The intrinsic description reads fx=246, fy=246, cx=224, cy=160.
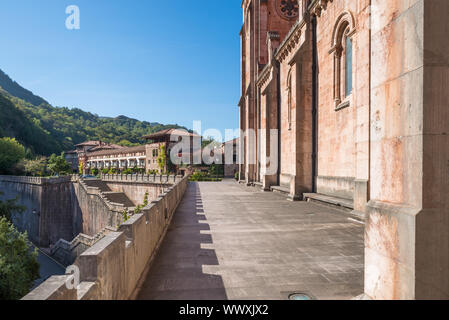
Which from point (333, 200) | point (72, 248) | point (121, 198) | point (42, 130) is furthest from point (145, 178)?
point (42, 130)

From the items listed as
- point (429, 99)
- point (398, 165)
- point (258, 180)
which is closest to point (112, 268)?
point (398, 165)

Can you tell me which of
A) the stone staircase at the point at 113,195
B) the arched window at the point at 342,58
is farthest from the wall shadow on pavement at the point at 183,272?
the stone staircase at the point at 113,195

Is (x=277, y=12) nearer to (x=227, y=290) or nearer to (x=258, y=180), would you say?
(x=258, y=180)

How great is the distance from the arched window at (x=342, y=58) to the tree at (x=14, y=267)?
75.3ft

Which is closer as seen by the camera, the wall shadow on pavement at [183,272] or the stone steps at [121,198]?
the wall shadow on pavement at [183,272]

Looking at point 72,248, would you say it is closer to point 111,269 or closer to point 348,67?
point 111,269

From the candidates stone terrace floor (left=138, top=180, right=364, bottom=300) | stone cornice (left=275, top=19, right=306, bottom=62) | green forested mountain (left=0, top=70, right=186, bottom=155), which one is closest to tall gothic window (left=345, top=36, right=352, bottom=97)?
stone cornice (left=275, top=19, right=306, bottom=62)

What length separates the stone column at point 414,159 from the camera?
103 inches

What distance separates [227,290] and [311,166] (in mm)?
11004

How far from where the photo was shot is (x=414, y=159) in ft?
8.96

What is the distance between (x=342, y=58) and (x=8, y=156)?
67.4m

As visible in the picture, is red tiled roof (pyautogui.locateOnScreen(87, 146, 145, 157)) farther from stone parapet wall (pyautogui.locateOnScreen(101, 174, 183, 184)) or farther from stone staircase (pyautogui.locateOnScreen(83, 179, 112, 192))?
stone staircase (pyautogui.locateOnScreen(83, 179, 112, 192))

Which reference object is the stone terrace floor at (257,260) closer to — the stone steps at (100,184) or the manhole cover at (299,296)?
the manhole cover at (299,296)

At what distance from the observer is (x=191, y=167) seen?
172 feet
